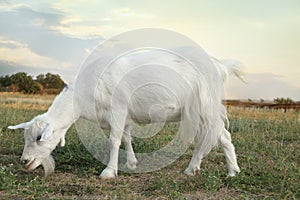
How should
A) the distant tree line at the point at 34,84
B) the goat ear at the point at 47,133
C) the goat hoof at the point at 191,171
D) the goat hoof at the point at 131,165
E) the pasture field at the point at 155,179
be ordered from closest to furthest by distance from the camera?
the pasture field at the point at 155,179
the goat ear at the point at 47,133
the goat hoof at the point at 191,171
the goat hoof at the point at 131,165
the distant tree line at the point at 34,84

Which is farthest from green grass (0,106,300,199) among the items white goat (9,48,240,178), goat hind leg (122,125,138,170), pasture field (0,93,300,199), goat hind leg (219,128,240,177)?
goat hind leg (122,125,138,170)

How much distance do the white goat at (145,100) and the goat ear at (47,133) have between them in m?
0.12

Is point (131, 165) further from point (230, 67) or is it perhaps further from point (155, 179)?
point (230, 67)

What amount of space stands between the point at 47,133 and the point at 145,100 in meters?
1.29

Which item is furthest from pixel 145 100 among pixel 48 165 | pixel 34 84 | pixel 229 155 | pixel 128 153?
pixel 34 84

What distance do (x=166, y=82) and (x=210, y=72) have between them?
1.87ft

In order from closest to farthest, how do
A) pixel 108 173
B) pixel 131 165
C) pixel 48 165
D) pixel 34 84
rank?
pixel 108 173, pixel 48 165, pixel 131 165, pixel 34 84

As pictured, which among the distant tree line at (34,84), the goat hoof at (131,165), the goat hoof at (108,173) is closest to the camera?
the goat hoof at (108,173)

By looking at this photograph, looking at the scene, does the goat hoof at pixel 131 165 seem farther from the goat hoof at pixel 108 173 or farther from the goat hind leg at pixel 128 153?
Result: the goat hoof at pixel 108 173

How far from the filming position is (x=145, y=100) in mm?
5734

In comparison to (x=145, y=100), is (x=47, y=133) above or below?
below

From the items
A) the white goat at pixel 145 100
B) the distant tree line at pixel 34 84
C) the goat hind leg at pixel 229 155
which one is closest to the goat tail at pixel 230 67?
the white goat at pixel 145 100

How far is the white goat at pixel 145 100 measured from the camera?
220 inches

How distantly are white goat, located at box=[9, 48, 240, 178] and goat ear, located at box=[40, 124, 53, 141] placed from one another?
12 cm
